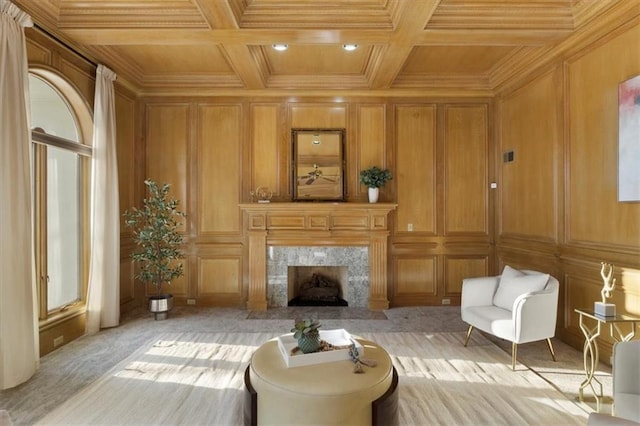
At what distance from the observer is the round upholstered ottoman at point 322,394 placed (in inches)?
75.4

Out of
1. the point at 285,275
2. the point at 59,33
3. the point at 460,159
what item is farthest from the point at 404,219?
the point at 59,33

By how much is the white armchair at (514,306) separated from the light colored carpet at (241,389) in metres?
0.33

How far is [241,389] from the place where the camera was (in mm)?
2727

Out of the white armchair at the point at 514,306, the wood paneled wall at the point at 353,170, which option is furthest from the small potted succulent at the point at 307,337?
the wood paneled wall at the point at 353,170

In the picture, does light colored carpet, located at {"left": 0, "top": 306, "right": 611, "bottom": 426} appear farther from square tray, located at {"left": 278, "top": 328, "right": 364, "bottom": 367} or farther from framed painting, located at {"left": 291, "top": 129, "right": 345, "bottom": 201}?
framed painting, located at {"left": 291, "top": 129, "right": 345, "bottom": 201}

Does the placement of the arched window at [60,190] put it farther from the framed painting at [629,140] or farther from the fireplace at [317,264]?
the framed painting at [629,140]

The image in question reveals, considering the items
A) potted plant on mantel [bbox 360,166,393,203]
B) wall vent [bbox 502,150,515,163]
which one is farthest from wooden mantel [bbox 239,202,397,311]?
wall vent [bbox 502,150,515,163]

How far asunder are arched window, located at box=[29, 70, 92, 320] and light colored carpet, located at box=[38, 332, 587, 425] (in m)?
1.26

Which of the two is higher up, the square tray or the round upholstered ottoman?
→ the square tray

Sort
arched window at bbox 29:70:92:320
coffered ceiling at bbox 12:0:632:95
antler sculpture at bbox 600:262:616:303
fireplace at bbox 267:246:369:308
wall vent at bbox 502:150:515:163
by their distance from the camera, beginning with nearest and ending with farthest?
antler sculpture at bbox 600:262:616:303 → coffered ceiling at bbox 12:0:632:95 → arched window at bbox 29:70:92:320 → wall vent at bbox 502:150:515:163 → fireplace at bbox 267:246:369:308

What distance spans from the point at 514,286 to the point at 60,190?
5015 millimetres

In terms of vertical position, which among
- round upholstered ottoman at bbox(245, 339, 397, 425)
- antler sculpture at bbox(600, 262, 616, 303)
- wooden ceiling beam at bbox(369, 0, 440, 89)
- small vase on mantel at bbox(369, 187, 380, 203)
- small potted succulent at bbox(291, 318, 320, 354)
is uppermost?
wooden ceiling beam at bbox(369, 0, 440, 89)

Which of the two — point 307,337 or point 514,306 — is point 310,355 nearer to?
point 307,337

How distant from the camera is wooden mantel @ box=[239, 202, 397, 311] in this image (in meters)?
4.94
